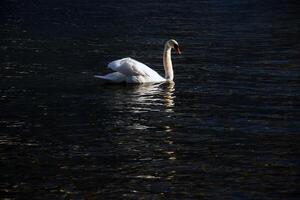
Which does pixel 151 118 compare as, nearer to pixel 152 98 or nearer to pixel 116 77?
pixel 152 98

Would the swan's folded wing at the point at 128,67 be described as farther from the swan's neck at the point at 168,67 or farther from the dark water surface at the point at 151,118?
the swan's neck at the point at 168,67

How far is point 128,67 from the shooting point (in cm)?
2828

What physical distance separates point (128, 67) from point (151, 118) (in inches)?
246

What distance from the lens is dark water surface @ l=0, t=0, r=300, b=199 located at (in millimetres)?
16062

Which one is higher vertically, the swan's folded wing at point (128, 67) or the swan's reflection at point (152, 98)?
the swan's folded wing at point (128, 67)

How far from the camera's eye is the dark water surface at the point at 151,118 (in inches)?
632

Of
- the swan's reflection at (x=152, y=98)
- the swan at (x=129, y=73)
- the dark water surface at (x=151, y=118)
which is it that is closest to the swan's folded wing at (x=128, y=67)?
the swan at (x=129, y=73)

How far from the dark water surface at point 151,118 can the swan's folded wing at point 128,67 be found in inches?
21.6

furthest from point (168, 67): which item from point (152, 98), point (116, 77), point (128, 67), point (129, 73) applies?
point (152, 98)

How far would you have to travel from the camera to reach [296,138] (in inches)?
773

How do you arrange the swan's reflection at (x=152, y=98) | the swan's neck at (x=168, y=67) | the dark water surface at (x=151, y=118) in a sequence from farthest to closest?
the swan's neck at (x=168, y=67), the swan's reflection at (x=152, y=98), the dark water surface at (x=151, y=118)

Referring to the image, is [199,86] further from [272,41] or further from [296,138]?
[272,41]

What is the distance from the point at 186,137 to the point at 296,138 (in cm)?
239

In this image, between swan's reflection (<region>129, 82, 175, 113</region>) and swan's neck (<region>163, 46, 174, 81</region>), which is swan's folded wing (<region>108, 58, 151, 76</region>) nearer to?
swan's reflection (<region>129, 82, 175, 113</region>)
